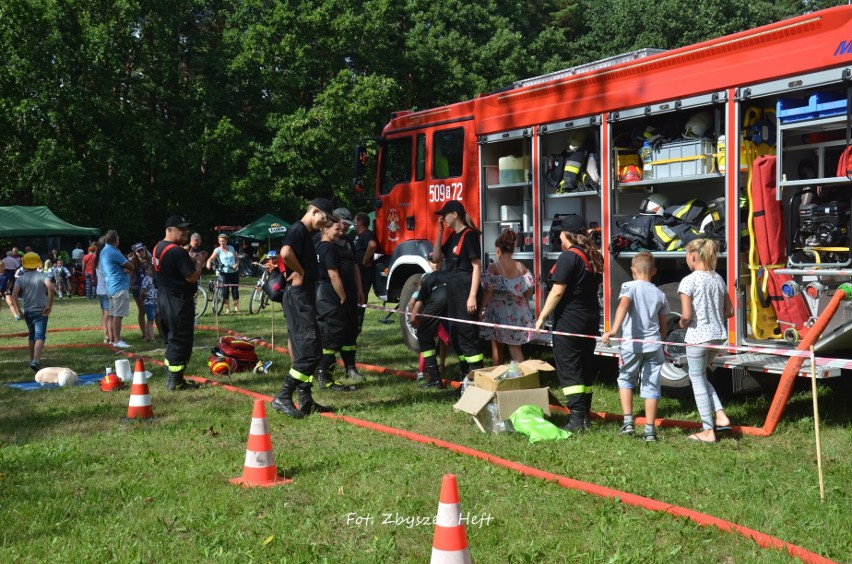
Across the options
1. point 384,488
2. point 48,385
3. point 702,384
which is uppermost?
point 702,384

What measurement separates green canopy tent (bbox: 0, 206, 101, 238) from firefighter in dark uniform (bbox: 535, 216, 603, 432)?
2548 cm

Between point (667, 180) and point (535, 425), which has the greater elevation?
point (667, 180)

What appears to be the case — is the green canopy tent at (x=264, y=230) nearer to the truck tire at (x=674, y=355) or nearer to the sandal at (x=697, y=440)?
the truck tire at (x=674, y=355)

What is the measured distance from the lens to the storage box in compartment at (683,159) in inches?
316

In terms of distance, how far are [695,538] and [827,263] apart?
332 cm

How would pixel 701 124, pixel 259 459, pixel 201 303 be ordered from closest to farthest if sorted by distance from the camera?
pixel 259 459 → pixel 701 124 → pixel 201 303

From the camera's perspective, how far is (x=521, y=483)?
561 cm

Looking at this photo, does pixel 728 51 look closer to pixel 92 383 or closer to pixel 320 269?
pixel 320 269

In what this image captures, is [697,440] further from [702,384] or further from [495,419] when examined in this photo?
[495,419]

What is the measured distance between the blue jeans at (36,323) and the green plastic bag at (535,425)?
22.1ft

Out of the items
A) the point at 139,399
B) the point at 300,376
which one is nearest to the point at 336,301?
the point at 300,376

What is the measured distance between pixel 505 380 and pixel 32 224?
26302mm

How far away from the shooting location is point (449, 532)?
3582 millimetres

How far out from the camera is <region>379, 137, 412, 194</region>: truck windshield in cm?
1219
